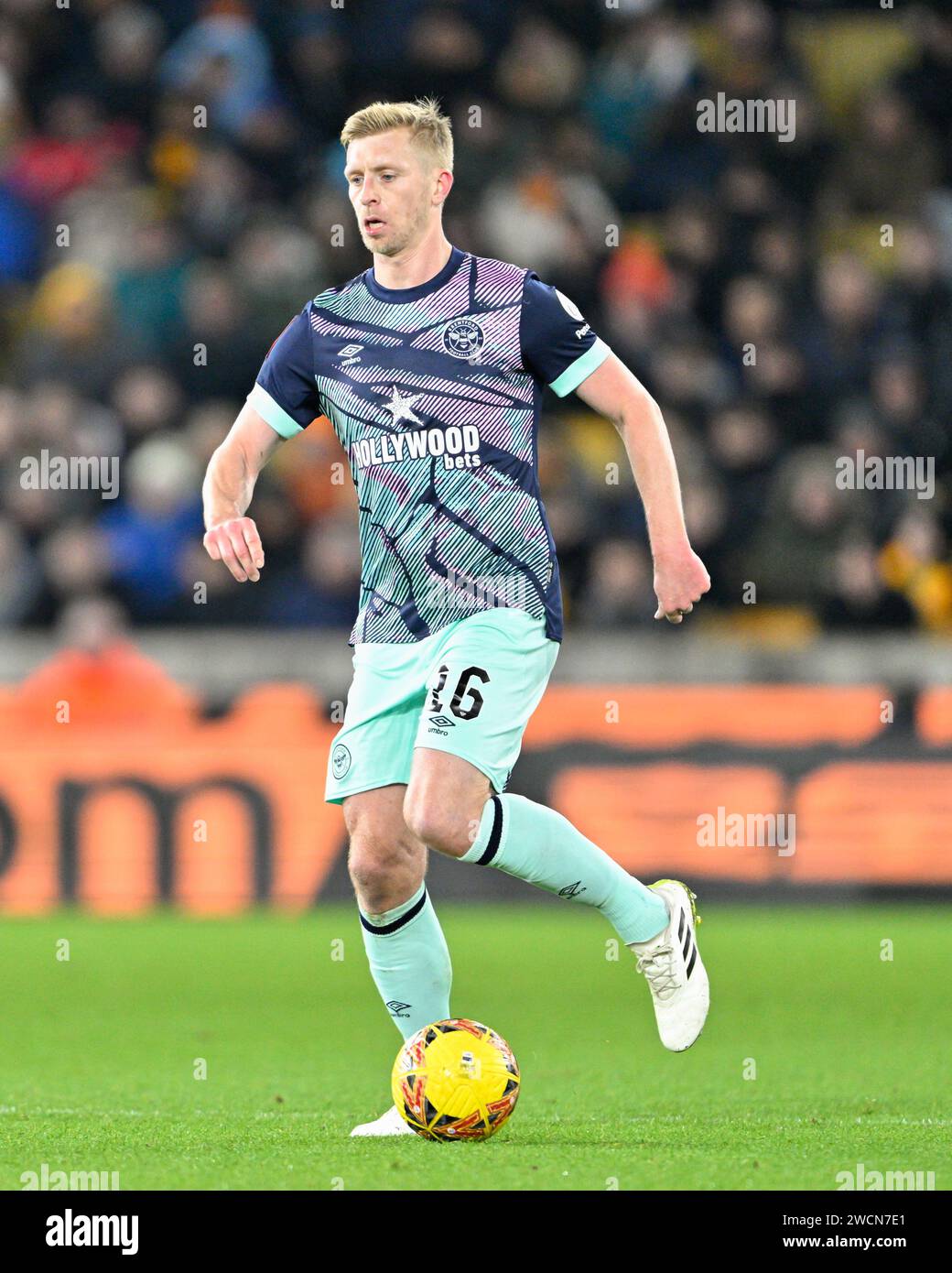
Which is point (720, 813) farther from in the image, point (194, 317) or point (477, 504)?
point (477, 504)

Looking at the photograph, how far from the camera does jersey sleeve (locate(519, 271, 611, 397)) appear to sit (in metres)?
5.45

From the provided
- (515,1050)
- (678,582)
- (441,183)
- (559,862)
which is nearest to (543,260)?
(515,1050)

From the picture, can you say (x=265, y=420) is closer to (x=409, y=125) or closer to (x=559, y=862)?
(x=409, y=125)

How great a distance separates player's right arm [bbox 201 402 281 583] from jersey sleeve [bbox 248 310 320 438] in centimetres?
3

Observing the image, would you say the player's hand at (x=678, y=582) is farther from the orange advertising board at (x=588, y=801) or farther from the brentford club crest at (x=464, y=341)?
the orange advertising board at (x=588, y=801)

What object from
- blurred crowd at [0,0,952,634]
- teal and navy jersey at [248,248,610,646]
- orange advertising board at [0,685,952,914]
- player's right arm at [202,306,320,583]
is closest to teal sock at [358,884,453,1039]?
teal and navy jersey at [248,248,610,646]

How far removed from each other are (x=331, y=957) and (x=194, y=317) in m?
5.22

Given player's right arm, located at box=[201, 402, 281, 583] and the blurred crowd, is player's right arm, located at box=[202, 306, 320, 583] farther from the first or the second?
the blurred crowd

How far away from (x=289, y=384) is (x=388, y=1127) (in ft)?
6.13

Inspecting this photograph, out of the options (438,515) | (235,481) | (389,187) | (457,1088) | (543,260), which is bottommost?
(457,1088)

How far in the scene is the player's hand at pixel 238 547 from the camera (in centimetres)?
514

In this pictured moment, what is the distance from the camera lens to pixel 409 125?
213 inches

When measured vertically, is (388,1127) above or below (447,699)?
below

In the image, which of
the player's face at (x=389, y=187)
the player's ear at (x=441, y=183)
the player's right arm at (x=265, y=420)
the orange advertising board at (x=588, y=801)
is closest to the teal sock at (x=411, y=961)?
the player's right arm at (x=265, y=420)
